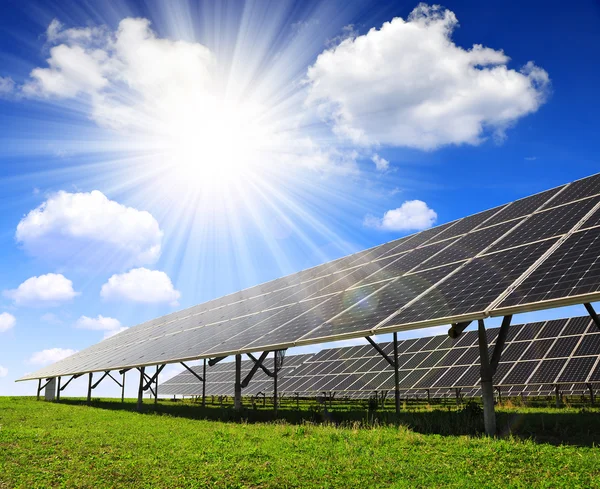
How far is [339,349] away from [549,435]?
3934 cm

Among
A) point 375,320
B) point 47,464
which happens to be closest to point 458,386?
point 375,320

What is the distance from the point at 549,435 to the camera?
14383 millimetres

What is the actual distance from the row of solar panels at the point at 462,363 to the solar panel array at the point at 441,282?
10.1 m

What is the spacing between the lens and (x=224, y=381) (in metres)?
59.1

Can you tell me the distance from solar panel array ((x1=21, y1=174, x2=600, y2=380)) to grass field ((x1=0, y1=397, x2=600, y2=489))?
11.1 ft

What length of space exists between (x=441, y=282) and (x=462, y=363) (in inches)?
768

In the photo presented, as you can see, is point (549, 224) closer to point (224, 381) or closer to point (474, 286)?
point (474, 286)

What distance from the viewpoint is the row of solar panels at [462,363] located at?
2970 cm

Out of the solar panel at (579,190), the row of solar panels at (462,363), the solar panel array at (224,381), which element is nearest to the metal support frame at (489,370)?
the solar panel at (579,190)

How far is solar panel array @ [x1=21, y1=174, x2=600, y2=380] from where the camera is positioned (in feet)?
45.0

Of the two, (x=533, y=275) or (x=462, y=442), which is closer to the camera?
(x=462, y=442)

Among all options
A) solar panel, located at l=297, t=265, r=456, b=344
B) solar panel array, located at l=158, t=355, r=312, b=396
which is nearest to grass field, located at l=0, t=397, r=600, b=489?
solar panel, located at l=297, t=265, r=456, b=344

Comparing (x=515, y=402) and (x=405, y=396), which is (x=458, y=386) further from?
(x=405, y=396)

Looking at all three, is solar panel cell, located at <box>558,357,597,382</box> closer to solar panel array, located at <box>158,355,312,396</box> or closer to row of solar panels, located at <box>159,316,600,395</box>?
row of solar panels, located at <box>159,316,600,395</box>
